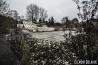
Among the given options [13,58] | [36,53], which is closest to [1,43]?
[13,58]

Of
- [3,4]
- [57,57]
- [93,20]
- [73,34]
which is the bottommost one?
[57,57]

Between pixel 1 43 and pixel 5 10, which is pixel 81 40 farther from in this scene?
pixel 5 10

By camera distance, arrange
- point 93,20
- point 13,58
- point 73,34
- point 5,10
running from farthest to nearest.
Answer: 1. point 5,10
2. point 13,58
3. point 73,34
4. point 93,20

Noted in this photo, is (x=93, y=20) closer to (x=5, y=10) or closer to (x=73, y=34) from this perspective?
(x=73, y=34)

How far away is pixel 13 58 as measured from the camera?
7484 mm

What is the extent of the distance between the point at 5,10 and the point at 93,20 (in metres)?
5.95

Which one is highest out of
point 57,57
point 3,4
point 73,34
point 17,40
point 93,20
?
point 3,4

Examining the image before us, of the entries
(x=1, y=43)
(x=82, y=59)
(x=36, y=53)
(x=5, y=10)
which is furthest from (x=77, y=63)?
(x=5, y=10)

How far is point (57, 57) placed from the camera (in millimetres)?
7641

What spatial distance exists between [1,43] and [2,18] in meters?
2.02

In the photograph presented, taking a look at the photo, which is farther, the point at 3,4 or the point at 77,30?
the point at 3,4

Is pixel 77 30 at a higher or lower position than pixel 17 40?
higher

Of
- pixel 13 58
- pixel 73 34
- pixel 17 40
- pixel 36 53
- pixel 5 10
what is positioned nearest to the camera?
pixel 73 34

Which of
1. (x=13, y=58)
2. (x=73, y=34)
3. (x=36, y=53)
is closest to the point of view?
(x=73, y=34)
